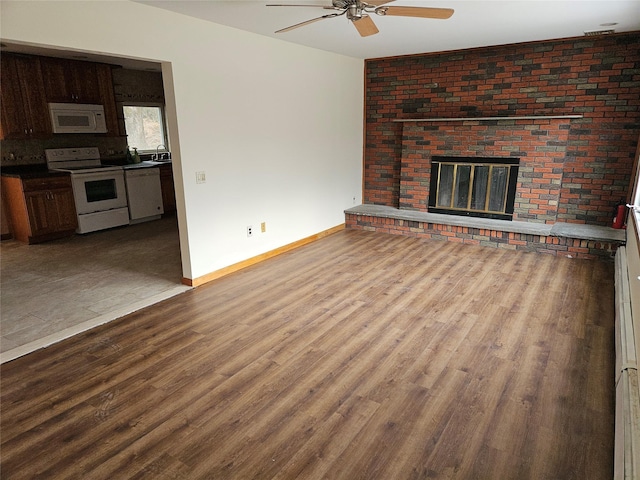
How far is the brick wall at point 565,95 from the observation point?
180 inches

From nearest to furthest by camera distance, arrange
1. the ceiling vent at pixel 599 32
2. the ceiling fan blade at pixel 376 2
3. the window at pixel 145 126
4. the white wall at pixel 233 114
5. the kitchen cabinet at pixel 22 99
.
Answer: the ceiling fan blade at pixel 376 2, the white wall at pixel 233 114, the ceiling vent at pixel 599 32, the kitchen cabinet at pixel 22 99, the window at pixel 145 126

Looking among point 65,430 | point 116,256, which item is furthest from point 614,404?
point 116,256

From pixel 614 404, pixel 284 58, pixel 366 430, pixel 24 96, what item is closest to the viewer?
pixel 366 430

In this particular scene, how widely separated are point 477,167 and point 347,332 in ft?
11.4

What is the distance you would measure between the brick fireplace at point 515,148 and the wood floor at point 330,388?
153 cm

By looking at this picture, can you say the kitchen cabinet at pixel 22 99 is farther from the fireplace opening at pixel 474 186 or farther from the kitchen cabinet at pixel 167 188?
the fireplace opening at pixel 474 186

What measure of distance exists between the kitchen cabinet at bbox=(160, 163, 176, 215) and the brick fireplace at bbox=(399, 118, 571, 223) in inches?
152

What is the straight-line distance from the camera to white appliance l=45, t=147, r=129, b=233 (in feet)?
18.5

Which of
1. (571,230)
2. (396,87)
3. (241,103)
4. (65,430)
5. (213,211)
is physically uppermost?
(396,87)

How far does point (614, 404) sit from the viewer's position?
2.17m

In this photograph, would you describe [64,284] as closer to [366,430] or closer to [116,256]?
[116,256]

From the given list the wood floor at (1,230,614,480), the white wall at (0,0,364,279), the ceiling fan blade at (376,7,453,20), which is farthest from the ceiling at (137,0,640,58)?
the wood floor at (1,230,614,480)

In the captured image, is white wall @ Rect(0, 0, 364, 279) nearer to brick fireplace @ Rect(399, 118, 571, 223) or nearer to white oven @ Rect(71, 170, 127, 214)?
brick fireplace @ Rect(399, 118, 571, 223)

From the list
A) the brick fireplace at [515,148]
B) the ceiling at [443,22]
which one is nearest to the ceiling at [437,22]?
the ceiling at [443,22]
